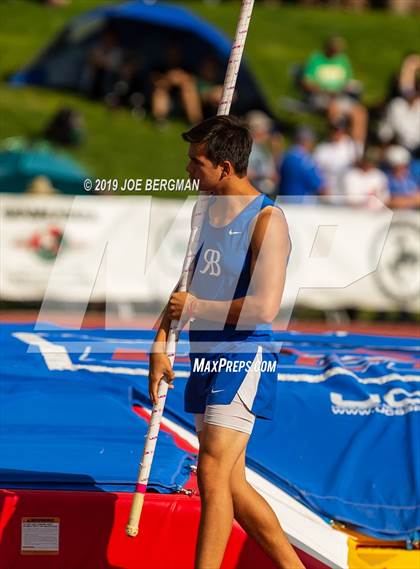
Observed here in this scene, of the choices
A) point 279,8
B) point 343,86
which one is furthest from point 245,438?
point 279,8

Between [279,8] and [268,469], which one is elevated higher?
[279,8]

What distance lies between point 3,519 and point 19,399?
3.29ft

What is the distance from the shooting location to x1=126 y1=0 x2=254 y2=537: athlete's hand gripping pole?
433cm

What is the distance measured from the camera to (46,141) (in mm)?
14352

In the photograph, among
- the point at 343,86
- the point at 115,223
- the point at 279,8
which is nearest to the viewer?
the point at 115,223

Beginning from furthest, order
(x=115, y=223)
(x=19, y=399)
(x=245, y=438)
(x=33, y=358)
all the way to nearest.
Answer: (x=115, y=223), (x=33, y=358), (x=19, y=399), (x=245, y=438)

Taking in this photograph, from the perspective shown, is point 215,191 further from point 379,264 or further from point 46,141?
point 46,141

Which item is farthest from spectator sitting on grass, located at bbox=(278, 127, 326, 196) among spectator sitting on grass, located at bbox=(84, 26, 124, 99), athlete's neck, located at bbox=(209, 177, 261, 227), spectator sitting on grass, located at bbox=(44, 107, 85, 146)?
athlete's neck, located at bbox=(209, 177, 261, 227)

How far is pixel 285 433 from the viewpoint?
5352 mm

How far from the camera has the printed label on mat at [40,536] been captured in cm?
457

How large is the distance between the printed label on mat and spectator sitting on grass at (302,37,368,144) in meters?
10.8

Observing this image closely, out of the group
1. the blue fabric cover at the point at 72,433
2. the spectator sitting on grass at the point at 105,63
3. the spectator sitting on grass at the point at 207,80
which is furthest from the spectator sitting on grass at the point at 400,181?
the blue fabric cover at the point at 72,433

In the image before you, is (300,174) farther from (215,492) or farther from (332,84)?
(215,492)

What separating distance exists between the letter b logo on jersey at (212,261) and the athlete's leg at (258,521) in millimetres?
673
